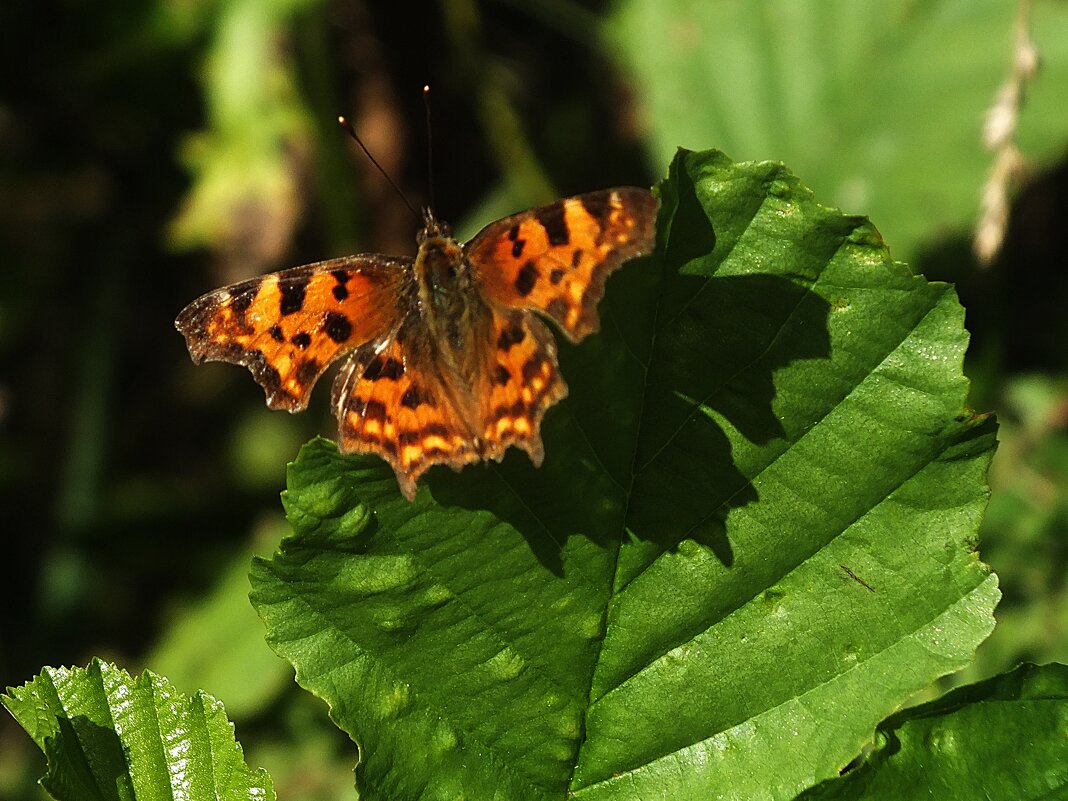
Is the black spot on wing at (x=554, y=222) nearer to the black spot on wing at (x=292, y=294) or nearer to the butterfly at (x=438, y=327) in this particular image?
the butterfly at (x=438, y=327)

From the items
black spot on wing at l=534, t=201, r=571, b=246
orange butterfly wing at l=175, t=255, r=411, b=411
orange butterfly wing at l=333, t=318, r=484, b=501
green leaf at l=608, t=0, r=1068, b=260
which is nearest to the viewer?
orange butterfly wing at l=333, t=318, r=484, b=501

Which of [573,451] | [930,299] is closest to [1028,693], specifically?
[930,299]

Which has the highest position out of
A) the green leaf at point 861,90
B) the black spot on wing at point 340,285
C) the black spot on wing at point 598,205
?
the green leaf at point 861,90

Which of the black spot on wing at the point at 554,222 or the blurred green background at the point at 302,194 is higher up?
the blurred green background at the point at 302,194

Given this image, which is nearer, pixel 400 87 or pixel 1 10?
pixel 1 10

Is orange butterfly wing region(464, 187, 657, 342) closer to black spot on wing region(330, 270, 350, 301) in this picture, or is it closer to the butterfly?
the butterfly

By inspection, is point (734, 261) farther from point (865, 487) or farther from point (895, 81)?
point (895, 81)

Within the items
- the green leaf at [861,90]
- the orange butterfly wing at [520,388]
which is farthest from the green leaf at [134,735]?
the green leaf at [861,90]

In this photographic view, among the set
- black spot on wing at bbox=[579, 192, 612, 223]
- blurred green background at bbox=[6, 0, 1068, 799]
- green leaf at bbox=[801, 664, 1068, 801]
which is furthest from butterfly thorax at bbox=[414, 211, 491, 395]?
blurred green background at bbox=[6, 0, 1068, 799]
